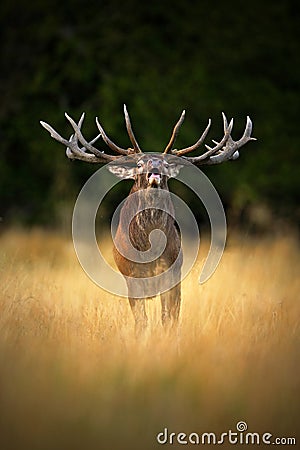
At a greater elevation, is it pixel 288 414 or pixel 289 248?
pixel 289 248

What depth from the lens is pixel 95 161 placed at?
279 inches

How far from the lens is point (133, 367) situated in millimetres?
4707

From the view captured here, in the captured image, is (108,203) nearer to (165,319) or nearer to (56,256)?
(56,256)

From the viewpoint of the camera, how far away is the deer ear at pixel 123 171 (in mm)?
6687

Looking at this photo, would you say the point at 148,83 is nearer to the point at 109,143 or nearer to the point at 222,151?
the point at 222,151

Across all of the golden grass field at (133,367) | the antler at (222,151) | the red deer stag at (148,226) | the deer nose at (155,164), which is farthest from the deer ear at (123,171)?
the golden grass field at (133,367)

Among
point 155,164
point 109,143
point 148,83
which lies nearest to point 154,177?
point 155,164

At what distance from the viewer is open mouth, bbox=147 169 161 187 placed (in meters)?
6.22

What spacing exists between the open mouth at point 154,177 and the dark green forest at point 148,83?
7.86 meters

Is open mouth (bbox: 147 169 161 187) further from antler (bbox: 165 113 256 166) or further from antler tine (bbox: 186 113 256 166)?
antler tine (bbox: 186 113 256 166)

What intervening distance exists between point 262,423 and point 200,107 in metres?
10.9

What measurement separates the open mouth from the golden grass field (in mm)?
1180

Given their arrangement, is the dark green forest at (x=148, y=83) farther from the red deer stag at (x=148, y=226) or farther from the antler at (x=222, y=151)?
the red deer stag at (x=148, y=226)

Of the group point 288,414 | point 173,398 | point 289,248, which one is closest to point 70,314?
point 173,398
